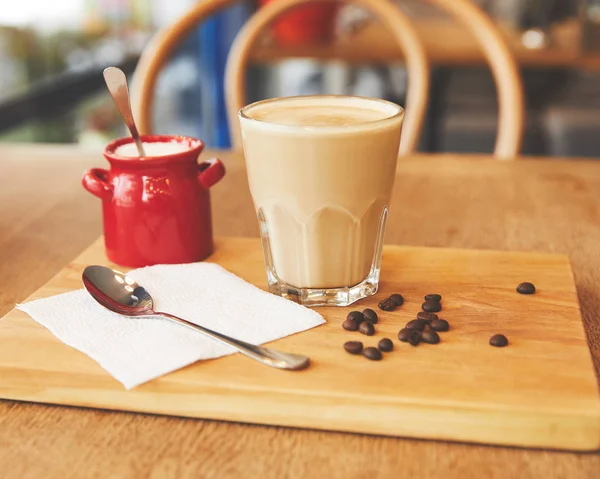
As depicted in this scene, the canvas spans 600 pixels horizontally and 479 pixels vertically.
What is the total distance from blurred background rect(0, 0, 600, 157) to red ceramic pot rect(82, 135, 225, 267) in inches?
76.2

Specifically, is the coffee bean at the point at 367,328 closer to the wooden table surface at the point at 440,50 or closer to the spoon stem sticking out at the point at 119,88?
the spoon stem sticking out at the point at 119,88

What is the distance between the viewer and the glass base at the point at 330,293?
2.41 ft

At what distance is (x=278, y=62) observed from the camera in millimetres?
3857

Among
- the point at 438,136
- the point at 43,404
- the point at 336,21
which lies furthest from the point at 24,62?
the point at 43,404

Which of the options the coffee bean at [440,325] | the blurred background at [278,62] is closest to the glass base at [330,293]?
the coffee bean at [440,325]

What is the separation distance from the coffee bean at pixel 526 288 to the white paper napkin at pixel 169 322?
21cm

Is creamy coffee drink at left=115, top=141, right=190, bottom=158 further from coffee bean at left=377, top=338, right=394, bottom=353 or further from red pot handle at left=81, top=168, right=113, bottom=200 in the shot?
coffee bean at left=377, top=338, right=394, bottom=353

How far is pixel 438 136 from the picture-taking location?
3633mm

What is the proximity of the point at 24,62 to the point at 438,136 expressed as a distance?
2.01 metres

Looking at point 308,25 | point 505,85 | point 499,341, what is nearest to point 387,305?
point 499,341

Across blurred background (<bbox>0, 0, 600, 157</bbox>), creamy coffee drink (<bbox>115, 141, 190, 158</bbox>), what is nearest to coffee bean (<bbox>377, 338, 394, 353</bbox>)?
creamy coffee drink (<bbox>115, 141, 190, 158</bbox>)

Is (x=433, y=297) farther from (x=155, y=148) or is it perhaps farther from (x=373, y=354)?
(x=155, y=148)

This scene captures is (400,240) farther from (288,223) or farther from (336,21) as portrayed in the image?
(336,21)

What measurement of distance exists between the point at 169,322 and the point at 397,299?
0.22 meters
